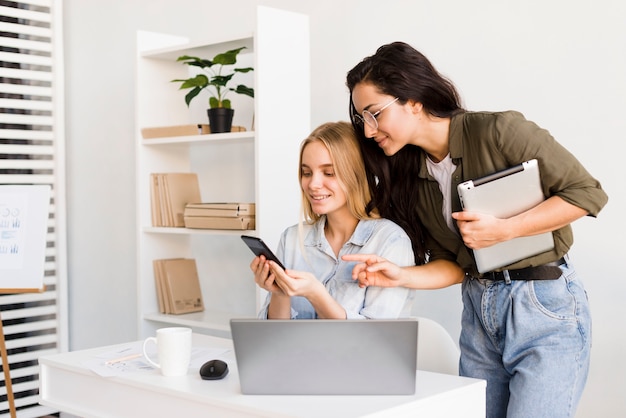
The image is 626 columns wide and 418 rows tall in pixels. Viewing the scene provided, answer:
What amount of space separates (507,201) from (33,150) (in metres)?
3.11

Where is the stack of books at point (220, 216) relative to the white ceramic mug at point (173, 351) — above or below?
above

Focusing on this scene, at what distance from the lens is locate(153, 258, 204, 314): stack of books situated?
3631 millimetres

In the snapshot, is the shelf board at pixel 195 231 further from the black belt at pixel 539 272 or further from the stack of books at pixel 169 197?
the black belt at pixel 539 272

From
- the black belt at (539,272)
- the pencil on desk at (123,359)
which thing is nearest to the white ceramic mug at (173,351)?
the pencil on desk at (123,359)

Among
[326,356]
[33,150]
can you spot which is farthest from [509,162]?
[33,150]

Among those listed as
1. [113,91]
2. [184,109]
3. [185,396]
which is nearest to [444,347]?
[185,396]

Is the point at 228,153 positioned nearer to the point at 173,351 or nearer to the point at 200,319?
the point at 200,319

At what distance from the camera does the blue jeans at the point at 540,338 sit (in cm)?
190

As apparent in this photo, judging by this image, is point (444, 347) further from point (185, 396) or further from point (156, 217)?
point (156, 217)

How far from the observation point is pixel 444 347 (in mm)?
2215

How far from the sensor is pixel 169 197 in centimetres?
360

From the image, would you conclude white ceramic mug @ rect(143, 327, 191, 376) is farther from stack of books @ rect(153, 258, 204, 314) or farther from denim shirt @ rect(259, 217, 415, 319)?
stack of books @ rect(153, 258, 204, 314)

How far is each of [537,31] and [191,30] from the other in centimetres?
181

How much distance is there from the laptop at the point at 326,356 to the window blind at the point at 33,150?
3.00m
